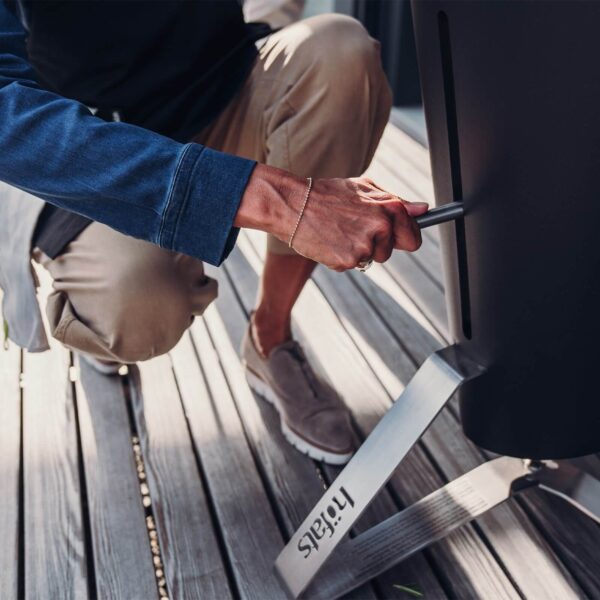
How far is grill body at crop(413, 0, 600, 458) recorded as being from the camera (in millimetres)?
885

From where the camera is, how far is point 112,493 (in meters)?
1.50

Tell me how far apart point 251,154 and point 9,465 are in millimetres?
725

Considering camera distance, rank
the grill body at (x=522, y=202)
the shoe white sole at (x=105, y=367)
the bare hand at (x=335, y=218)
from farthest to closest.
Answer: the shoe white sole at (x=105, y=367) → the bare hand at (x=335, y=218) → the grill body at (x=522, y=202)

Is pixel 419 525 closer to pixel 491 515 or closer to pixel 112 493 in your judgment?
pixel 491 515

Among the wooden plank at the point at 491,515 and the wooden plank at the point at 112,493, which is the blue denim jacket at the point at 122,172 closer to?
the wooden plank at the point at 112,493

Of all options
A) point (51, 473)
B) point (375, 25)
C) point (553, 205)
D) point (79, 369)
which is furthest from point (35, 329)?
point (375, 25)

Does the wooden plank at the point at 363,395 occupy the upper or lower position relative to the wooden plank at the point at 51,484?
upper

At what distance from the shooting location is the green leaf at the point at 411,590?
4.22 ft

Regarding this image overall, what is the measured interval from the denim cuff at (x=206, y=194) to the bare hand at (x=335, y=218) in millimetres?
17

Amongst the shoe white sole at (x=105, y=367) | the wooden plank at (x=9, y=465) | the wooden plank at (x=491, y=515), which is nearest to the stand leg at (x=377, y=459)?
the wooden plank at (x=491, y=515)

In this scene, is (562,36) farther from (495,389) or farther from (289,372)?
(289,372)

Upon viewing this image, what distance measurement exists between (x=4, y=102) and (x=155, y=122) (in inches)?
18.6

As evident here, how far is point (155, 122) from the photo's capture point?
58.7 inches

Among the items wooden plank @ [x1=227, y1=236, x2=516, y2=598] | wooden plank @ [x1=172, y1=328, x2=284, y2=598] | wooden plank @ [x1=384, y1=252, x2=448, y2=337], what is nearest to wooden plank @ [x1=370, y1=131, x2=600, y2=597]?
wooden plank @ [x1=227, y1=236, x2=516, y2=598]
